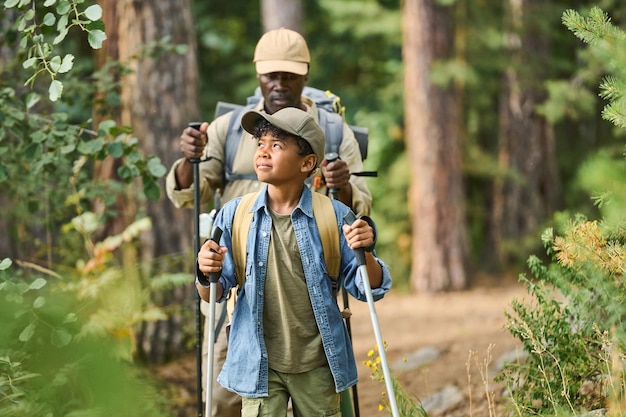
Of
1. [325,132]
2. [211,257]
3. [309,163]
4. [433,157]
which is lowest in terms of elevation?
[211,257]

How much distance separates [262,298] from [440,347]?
5.47 metres

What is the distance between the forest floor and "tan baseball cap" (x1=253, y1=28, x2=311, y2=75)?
1767 millimetres

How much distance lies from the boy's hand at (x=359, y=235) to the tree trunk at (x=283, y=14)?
908 centimetres

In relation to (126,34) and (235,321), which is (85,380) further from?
(126,34)

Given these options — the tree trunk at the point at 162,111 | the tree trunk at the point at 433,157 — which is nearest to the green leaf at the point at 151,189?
the tree trunk at the point at 162,111

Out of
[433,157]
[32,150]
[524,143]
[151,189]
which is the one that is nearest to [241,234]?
[151,189]

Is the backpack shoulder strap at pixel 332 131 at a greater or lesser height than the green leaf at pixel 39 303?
greater

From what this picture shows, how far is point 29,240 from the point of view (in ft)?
25.8

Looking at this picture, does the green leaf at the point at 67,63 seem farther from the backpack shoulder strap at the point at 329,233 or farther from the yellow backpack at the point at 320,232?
the backpack shoulder strap at the point at 329,233

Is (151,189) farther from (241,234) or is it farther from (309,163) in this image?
(309,163)

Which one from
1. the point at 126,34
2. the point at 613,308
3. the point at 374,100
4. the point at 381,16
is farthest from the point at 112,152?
the point at 374,100

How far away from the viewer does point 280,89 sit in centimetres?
468

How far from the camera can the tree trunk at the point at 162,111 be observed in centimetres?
813

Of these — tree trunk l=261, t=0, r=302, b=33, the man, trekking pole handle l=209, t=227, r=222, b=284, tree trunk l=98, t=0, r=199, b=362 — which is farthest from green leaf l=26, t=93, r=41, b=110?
tree trunk l=261, t=0, r=302, b=33
